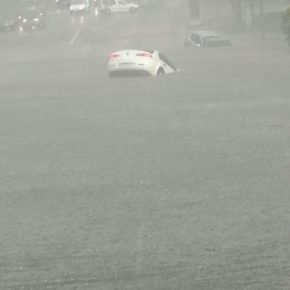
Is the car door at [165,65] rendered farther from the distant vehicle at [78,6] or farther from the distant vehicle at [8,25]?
the distant vehicle at [78,6]

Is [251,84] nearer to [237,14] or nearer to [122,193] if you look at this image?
[122,193]

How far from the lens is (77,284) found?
28.3 feet

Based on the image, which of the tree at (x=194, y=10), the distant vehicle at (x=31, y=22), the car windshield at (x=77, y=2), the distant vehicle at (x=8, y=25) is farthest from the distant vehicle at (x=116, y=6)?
the tree at (x=194, y=10)

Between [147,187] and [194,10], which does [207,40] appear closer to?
[194,10]

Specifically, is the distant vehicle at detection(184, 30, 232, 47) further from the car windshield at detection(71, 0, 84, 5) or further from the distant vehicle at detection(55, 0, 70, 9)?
the distant vehicle at detection(55, 0, 70, 9)

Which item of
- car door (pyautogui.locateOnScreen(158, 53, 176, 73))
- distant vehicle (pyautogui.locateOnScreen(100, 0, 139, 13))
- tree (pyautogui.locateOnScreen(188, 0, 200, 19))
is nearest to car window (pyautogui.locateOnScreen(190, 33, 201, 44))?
car door (pyautogui.locateOnScreen(158, 53, 176, 73))

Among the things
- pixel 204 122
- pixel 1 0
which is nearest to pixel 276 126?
Answer: pixel 204 122

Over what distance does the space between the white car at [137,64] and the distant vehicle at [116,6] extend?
52334 mm

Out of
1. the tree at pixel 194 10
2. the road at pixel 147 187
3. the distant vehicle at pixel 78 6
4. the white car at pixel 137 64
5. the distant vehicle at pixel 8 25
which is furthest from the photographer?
the distant vehicle at pixel 78 6

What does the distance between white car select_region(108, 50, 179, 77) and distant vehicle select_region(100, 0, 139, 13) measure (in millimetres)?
52334

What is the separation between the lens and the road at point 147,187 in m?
9.03

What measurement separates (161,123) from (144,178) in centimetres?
657

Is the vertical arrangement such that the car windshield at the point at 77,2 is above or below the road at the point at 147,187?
below

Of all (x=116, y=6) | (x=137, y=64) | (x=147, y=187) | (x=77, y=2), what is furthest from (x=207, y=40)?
(x=77, y=2)
